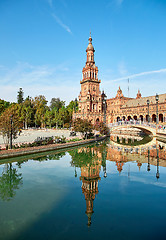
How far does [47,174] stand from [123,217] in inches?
392

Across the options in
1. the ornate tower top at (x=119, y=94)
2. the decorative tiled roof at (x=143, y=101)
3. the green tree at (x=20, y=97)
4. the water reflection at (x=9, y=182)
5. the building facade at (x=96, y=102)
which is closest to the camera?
the water reflection at (x=9, y=182)

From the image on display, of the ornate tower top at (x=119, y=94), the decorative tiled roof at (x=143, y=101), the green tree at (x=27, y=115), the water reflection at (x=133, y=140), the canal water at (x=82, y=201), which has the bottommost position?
the canal water at (x=82, y=201)

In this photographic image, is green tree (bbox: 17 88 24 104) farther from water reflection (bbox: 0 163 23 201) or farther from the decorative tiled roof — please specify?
water reflection (bbox: 0 163 23 201)

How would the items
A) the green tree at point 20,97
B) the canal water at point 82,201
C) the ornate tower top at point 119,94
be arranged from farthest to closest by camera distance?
the green tree at point 20,97 < the ornate tower top at point 119,94 < the canal water at point 82,201

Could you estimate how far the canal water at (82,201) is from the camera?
8820 millimetres

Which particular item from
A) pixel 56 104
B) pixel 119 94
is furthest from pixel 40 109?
pixel 119 94

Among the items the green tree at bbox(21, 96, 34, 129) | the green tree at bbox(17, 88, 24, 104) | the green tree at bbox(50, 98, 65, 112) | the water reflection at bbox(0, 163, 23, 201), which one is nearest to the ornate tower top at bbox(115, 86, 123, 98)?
the green tree at bbox(50, 98, 65, 112)

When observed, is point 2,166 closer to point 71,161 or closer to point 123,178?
point 71,161

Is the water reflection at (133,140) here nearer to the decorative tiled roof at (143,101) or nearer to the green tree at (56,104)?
the decorative tiled roof at (143,101)

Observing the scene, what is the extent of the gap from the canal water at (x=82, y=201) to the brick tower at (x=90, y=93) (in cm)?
6246

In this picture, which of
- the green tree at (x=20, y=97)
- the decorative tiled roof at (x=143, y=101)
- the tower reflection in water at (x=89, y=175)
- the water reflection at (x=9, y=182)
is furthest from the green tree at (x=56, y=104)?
the water reflection at (x=9, y=182)

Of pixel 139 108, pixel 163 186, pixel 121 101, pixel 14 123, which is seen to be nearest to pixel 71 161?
pixel 14 123

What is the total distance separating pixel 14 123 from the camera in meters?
25.9

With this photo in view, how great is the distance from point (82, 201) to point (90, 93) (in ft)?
247
